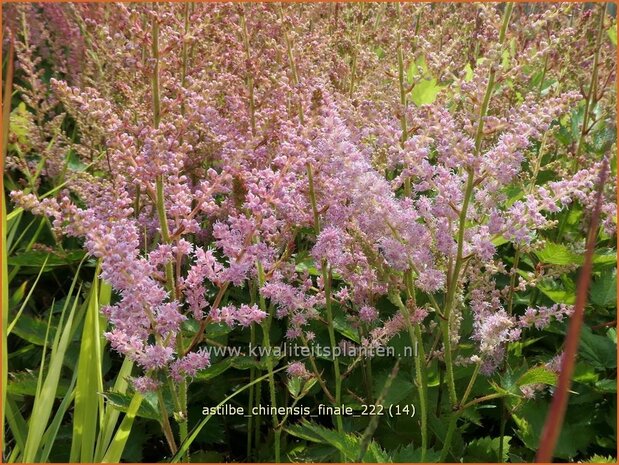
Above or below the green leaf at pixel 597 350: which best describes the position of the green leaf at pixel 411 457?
below

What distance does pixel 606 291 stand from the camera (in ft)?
6.99

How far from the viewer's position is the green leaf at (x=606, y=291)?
2.12m

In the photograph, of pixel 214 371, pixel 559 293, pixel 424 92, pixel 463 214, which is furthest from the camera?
pixel 424 92

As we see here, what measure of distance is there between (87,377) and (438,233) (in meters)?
0.95

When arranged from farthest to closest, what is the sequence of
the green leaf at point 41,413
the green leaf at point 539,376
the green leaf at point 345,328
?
1. the green leaf at point 345,328
2. the green leaf at point 41,413
3. the green leaf at point 539,376

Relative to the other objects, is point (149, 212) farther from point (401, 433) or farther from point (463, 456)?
point (463, 456)

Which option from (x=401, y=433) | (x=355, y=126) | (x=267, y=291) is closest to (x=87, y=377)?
(x=267, y=291)

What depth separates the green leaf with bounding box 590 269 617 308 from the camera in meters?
2.12

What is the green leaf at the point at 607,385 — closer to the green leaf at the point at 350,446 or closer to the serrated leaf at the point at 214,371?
the green leaf at the point at 350,446

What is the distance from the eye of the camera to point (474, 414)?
1845 mm

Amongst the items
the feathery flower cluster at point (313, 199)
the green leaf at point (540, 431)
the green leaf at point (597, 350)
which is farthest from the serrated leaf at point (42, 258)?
the green leaf at point (597, 350)

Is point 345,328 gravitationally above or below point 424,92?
below

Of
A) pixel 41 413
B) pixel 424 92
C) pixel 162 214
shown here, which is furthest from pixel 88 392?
pixel 424 92
